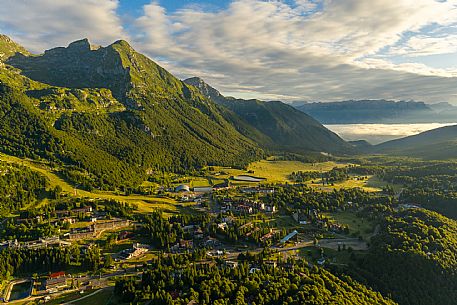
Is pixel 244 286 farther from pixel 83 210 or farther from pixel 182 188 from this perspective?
pixel 182 188

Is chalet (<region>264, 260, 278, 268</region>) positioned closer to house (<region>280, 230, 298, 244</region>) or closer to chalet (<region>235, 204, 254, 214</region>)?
house (<region>280, 230, 298, 244</region>)

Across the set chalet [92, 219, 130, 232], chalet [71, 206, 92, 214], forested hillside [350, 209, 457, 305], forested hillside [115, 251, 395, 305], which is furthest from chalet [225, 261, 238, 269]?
chalet [71, 206, 92, 214]

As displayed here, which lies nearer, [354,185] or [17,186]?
[17,186]

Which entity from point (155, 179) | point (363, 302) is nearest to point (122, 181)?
point (155, 179)

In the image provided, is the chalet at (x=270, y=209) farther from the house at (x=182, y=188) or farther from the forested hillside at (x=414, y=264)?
the house at (x=182, y=188)

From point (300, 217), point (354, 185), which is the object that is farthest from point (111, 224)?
point (354, 185)

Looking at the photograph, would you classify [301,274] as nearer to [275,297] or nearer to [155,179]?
[275,297]

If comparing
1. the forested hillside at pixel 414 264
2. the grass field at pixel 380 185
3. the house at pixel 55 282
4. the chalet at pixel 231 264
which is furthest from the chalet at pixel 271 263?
the grass field at pixel 380 185

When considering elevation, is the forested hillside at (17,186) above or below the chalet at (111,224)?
above

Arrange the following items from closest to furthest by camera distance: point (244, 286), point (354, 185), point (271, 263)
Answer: point (244, 286) < point (271, 263) < point (354, 185)

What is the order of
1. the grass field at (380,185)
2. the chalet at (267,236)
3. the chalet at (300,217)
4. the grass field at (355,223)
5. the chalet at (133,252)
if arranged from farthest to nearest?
the grass field at (380,185) < the chalet at (300,217) < the grass field at (355,223) < the chalet at (267,236) < the chalet at (133,252)

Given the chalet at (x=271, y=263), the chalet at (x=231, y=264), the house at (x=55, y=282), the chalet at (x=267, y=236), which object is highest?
the chalet at (x=267, y=236)
